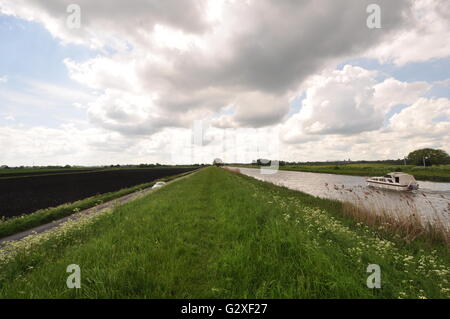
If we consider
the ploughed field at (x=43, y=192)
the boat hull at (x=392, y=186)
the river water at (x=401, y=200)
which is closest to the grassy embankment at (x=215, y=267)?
the river water at (x=401, y=200)

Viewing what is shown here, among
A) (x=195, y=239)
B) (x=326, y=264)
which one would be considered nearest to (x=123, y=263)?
(x=195, y=239)

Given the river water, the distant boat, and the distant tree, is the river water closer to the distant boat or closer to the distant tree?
the distant boat

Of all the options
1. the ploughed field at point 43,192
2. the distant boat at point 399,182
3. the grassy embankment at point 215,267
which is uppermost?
the grassy embankment at point 215,267

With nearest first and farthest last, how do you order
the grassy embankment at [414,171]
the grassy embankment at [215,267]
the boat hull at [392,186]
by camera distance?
1. the grassy embankment at [215,267]
2. the boat hull at [392,186]
3. the grassy embankment at [414,171]

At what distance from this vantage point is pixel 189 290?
3.96 metres

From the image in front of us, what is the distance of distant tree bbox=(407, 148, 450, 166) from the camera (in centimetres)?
9038

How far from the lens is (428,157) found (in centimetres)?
9256

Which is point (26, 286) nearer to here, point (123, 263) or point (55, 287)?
point (55, 287)

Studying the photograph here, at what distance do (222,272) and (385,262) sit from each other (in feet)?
15.0

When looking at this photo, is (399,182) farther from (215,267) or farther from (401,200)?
(215,267)

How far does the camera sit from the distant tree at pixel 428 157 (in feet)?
297

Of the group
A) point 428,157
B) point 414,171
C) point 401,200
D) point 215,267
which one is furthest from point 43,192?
point 428,157

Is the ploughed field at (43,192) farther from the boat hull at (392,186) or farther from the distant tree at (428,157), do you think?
the distant tree at (428,157)

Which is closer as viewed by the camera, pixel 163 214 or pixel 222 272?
pixel 222 272
